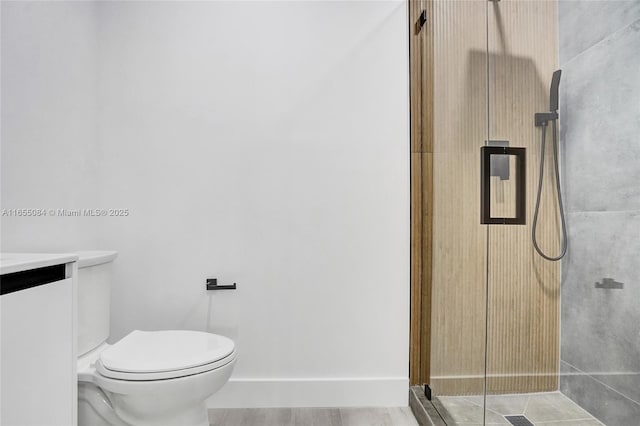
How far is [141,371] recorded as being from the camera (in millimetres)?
1338

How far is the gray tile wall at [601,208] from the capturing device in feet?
3.24

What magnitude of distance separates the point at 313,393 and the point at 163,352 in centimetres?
80

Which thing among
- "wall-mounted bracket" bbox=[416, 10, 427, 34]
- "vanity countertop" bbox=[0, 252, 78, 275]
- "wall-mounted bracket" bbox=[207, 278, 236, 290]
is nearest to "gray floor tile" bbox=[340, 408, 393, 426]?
"wall-mounted bracket" bbox=[207, 278, 236, 290]

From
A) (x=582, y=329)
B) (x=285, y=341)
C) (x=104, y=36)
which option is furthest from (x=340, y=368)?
(x=104, y=36)

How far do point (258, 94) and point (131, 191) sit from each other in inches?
31.3

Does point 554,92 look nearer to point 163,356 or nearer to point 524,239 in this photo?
point 524,239

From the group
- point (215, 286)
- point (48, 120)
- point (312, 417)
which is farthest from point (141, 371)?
point (48, 120)

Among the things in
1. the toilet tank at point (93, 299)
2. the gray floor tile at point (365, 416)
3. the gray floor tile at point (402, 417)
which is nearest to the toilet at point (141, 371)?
the toilet tank at point (93, 299)

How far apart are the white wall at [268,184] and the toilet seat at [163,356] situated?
0.33 metres

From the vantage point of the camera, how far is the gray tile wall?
0.99 meters

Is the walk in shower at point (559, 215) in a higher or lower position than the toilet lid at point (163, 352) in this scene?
higher

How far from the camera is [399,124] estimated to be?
200cm

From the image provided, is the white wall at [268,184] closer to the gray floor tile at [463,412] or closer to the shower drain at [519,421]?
the gray floor tile at [463,412]

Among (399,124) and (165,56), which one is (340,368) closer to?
(399,124)
